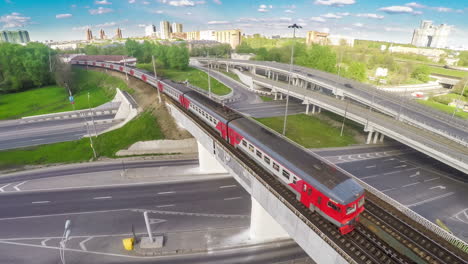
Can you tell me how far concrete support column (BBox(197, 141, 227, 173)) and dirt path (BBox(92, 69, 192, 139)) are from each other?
10.4 m

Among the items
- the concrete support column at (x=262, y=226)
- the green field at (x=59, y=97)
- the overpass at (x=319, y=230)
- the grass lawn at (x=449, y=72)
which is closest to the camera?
the overpass at (x=319, y=230)

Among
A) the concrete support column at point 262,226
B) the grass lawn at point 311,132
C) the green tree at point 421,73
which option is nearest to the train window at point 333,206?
the concrete support column at point 262,226

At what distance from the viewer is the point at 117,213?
2877 cm

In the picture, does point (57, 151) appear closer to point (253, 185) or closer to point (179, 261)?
point (179, 261)

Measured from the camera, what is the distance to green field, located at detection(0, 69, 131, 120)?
65250 mm

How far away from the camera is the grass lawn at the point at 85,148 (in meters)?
41.4

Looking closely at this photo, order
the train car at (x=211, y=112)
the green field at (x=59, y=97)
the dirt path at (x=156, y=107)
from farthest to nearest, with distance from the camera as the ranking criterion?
the green field at (x=59, y=97), the dirt path at (x=156, y=107), the train car at (x=211, y=112)

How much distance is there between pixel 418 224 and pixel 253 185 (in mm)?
13100

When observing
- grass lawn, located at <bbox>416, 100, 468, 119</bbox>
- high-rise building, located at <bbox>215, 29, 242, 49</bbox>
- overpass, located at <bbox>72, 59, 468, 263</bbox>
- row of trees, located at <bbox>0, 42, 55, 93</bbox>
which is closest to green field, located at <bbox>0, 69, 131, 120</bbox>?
row of trees, located at <bbox>0, 42, 55, 93</bbox>

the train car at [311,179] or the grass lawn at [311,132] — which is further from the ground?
the train car at [311,179]

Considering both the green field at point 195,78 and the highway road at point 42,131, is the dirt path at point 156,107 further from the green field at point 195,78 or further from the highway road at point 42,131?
the green field at point 195,78

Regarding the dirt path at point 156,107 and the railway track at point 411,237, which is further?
the dirt path at point 156,107

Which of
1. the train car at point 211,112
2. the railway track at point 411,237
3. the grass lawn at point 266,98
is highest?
the train car at point 211,112

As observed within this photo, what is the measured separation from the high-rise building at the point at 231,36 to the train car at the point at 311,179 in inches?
6779
